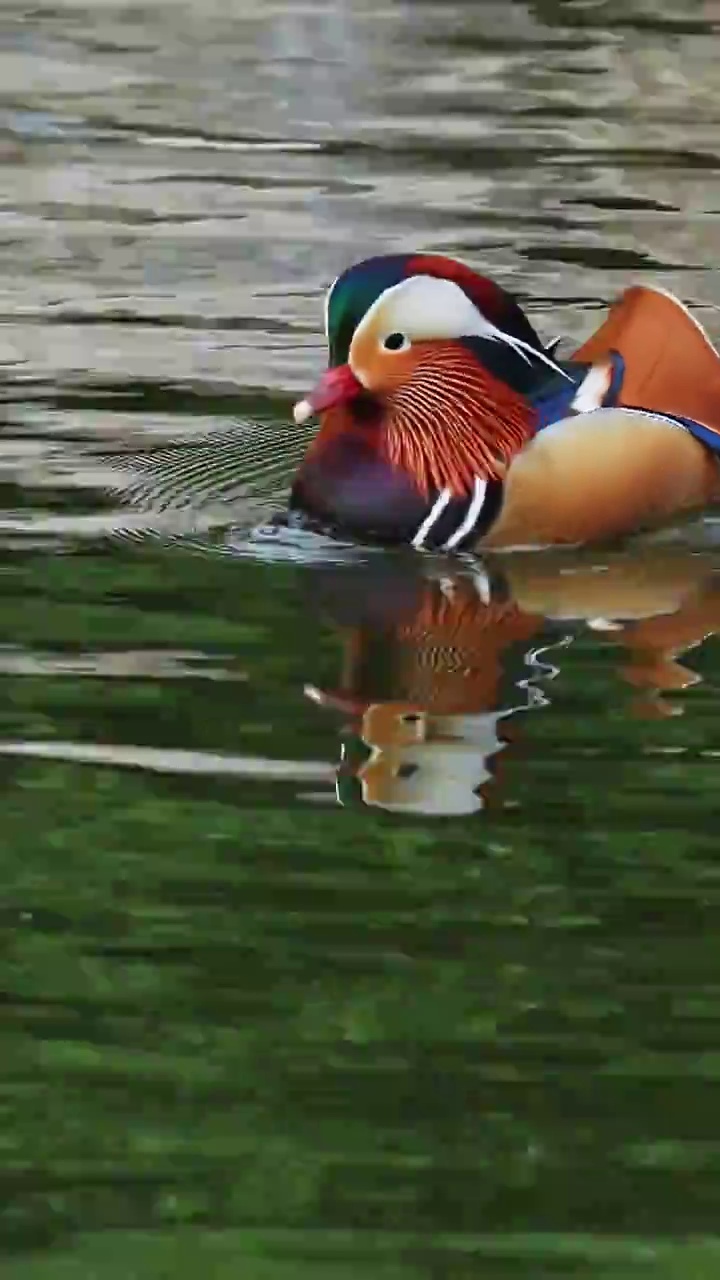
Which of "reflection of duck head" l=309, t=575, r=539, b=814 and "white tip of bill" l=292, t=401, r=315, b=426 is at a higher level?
"white tip of bill" l=292, t=401, r=315, b=426

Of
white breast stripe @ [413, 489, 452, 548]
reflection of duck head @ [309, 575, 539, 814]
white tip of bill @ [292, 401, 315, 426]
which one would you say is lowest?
white breast stripe @ [413, 489, 452, 548]

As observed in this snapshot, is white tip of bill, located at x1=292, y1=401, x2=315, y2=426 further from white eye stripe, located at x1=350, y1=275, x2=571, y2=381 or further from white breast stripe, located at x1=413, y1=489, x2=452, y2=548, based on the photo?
white breast stripe, located at x1=413, y1=489, x2=452, y2=548

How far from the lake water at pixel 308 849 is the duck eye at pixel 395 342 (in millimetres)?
613

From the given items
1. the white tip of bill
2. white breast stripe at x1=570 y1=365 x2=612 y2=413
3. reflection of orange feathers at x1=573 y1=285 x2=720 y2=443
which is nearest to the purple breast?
the white tip of bill

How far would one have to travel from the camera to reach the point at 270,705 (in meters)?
6.49

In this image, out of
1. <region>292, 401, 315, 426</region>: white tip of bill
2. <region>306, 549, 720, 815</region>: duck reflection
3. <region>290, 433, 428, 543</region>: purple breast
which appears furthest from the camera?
<region>290, 433, 428, 543</region>: purple breast

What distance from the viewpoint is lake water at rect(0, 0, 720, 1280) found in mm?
4223

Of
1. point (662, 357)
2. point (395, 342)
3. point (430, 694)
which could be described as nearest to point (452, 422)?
point (395, 342)

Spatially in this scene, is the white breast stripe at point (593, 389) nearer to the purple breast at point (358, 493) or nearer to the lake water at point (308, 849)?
the lake water at point (308, 849)

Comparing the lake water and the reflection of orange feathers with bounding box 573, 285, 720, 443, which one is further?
the reflection of orange feathers with bounding box 573, 285, 720, 443

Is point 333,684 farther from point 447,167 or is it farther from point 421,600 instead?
point 447,167

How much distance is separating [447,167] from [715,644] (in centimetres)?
763

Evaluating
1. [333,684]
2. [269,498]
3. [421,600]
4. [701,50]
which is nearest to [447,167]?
[701,50]

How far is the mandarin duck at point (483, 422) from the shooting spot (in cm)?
830
